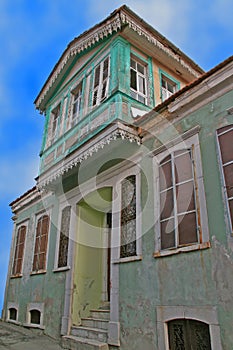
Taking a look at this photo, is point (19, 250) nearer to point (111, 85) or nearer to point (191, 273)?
point (111, 85)

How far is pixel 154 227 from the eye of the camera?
6191 mm

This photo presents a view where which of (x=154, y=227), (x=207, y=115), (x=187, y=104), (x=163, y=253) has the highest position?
(x=187, y=104)

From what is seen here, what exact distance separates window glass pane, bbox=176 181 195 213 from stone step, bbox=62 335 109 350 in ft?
11.1

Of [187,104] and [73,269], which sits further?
[73,269]

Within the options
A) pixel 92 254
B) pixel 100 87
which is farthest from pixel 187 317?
→ pixel 100 87

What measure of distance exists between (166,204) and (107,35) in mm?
5635

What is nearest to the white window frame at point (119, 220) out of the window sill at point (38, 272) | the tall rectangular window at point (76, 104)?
the tall rectangular window at point (76, 104)

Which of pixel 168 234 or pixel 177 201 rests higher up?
pixel 177 201

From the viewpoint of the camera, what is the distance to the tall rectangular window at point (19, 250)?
11.9m

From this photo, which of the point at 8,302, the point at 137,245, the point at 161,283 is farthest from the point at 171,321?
the point at 8,302

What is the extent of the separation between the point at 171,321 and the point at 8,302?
29.2ft

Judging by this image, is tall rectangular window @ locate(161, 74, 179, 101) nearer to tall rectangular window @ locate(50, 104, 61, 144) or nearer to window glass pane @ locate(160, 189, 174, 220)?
tall rectangular window @ locate(50, 104, 61, 144)

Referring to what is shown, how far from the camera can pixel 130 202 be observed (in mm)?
7160

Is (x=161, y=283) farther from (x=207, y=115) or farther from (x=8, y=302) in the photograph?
(x=8, y=302)
